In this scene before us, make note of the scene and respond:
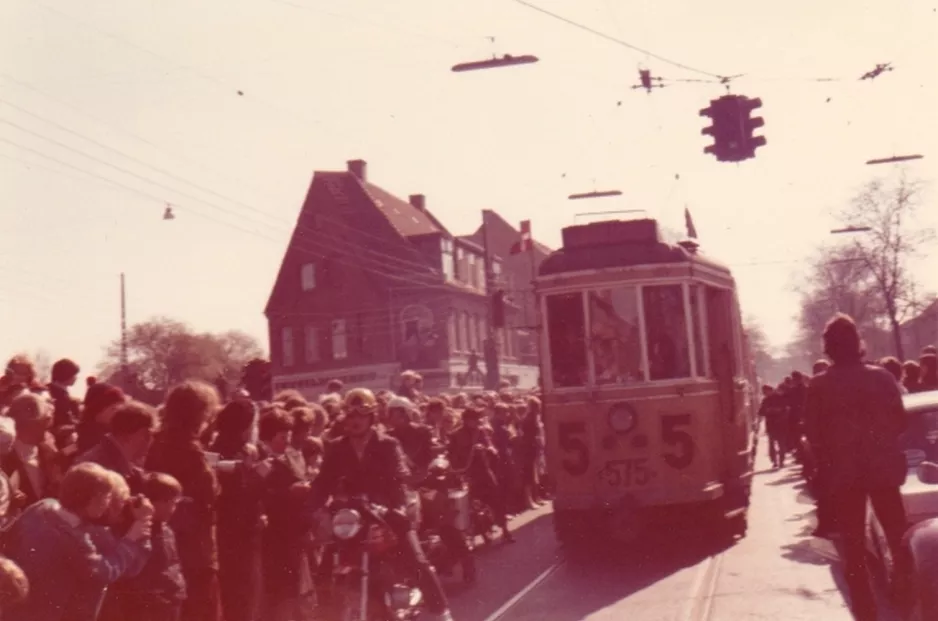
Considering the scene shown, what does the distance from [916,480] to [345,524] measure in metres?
3.65

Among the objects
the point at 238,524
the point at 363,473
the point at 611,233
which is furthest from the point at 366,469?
the point at 611,233

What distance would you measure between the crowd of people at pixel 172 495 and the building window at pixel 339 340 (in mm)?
49142

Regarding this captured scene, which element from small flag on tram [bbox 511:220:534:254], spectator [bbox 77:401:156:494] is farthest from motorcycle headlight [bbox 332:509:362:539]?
small flag on tram [bbox 511:220:534:254]

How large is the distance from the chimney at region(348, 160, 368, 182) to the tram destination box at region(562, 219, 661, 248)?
50.7 meters

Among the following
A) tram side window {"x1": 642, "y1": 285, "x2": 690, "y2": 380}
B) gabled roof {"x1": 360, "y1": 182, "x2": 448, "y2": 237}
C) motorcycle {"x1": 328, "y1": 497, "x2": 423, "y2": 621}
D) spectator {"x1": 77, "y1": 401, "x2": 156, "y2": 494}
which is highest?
gabled roof {"x1": 360, "y1": 182, "x2": 448, "y2": 237}

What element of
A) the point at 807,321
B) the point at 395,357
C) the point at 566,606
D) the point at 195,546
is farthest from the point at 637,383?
the point at 807,321

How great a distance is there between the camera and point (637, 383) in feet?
46.6

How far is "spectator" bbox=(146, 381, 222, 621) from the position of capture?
741cm

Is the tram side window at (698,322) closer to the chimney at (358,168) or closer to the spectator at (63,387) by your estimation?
the spectator at (63,387)

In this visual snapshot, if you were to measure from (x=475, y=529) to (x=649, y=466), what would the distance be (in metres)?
2.75

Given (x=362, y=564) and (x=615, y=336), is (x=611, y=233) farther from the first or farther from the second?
(x=362, y=564)

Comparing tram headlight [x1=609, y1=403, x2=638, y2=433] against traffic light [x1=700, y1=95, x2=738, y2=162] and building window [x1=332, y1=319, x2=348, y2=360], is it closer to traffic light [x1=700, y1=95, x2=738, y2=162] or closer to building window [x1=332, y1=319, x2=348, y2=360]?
traffic light [x1=700, y1=95, x2=738, y2=162]

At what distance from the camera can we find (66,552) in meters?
5.65

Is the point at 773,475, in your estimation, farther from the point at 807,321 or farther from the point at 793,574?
the point at 807,321
